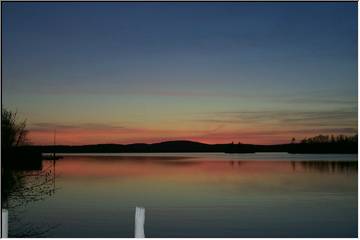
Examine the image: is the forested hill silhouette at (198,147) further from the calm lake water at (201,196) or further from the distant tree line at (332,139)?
the calm lake water at (201,196)

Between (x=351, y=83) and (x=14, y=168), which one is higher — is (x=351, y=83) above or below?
above

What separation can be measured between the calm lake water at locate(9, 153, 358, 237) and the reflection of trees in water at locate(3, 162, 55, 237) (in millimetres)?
32

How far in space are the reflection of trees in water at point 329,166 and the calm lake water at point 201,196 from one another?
0.04ft

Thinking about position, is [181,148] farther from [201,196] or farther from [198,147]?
[201,196]

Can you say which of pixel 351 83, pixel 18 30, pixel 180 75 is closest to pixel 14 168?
pixel 18 30

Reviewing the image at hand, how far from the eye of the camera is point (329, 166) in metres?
6.84

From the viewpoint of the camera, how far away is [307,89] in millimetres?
Answer: 6555

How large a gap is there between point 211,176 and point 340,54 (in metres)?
1.92

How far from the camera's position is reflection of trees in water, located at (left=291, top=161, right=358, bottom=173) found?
677 cm

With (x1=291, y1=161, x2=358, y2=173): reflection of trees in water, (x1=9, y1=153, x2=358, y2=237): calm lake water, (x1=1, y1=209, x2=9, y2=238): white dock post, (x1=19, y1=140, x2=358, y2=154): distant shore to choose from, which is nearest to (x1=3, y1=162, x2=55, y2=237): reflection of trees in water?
(x1=9, y1=153, x2=358, y2=237): calm lake water

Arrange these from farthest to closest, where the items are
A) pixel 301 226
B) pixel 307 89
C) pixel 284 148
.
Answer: pixel 284 148 < pixel 307 89 < pixel 301 226

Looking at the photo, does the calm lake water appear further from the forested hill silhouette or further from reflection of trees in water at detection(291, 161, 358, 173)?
the forested hill silhouette

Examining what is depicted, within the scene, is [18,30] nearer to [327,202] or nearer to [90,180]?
[90,180]

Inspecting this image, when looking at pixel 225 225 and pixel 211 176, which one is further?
pixel 211 176
